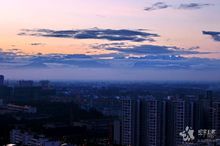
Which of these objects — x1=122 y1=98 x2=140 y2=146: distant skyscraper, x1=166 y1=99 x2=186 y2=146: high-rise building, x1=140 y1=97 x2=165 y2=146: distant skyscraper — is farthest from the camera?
x1=122 y1=98 x2=140 y2=146: distant skyscraper

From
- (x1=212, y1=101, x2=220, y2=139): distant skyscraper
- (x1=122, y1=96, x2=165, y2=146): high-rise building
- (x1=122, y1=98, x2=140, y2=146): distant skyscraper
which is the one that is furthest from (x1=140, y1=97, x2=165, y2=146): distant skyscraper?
(x1=212, y1=101, x2=220, y2=139): distant skyscraper

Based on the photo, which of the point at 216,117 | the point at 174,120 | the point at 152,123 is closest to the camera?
the point at 174,120

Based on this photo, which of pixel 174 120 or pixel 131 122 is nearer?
pixel 174 120

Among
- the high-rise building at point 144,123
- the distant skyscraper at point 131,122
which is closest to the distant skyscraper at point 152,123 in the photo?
the high-rise building at point 144,123

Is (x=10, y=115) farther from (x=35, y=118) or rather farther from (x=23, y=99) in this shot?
(x=23, y=99)

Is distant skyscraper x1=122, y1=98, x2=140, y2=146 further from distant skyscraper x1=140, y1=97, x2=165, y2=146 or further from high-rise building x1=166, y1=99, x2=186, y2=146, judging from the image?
high-rise building x1=166, y1=99, x2=186, y2=146

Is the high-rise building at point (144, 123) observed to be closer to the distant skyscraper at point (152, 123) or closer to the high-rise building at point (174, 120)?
the distant skyscraper at point (152, 123)

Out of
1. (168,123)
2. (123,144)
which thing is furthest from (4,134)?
(168,123)

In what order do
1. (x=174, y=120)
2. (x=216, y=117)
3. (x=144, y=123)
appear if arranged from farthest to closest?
(x=144, y=123) < (x=216, y=117) < (x=174, y=120)

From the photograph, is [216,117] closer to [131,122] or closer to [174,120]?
[174,120]

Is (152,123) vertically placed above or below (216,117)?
below

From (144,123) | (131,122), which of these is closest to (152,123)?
(144,123)
